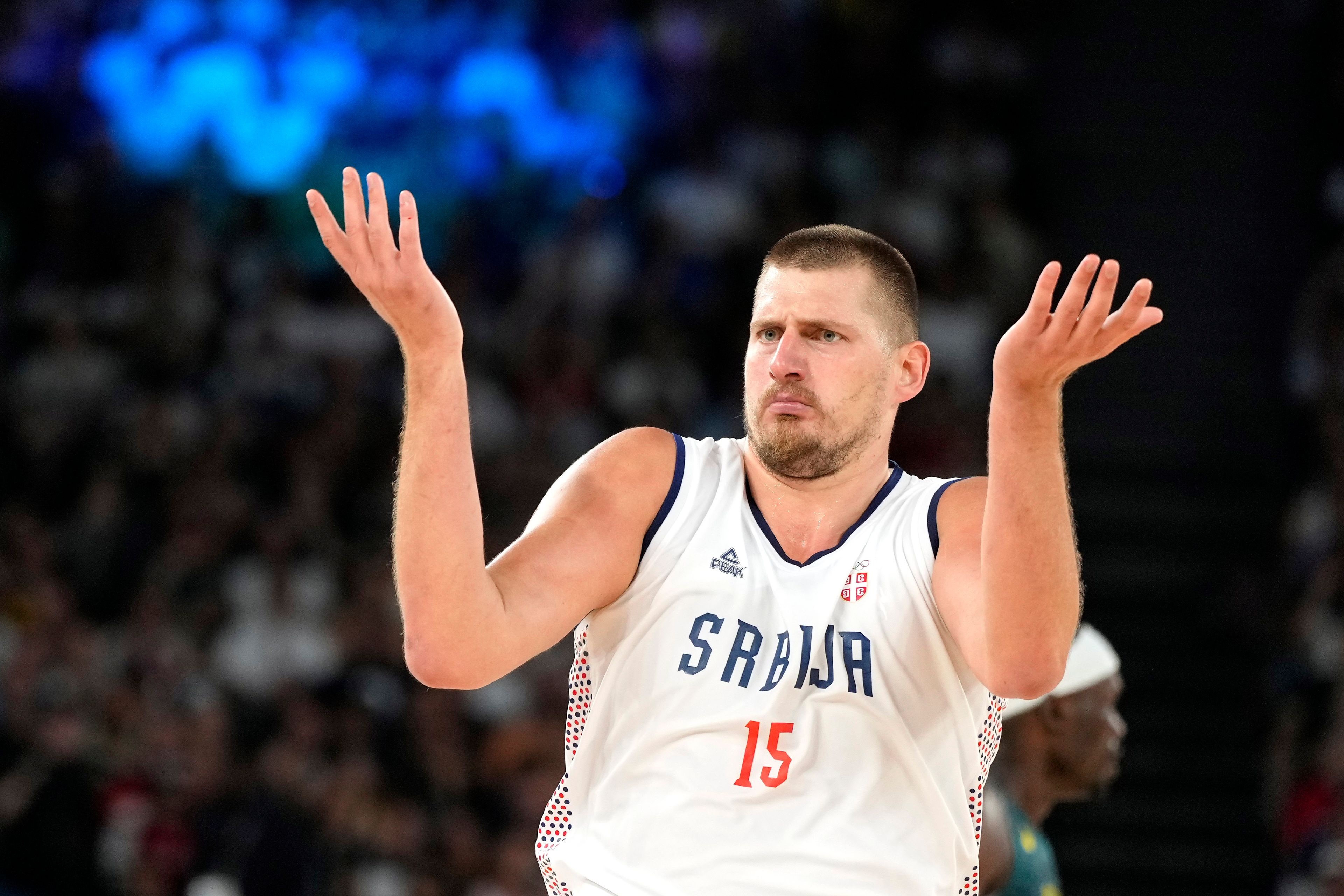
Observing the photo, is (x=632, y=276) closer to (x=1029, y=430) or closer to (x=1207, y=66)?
(x=1207, y=66)

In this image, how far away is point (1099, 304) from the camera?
10.4 feet

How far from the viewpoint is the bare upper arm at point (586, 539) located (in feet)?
11.9

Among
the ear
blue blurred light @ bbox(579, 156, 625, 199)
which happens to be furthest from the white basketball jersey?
blue blurred light @ bbox(579, 156, 625, 199)

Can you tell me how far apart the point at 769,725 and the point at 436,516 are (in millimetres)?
917

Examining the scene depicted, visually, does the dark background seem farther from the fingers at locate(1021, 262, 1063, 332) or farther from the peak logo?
the fingers at locate(1021, 262, 1063, 332)

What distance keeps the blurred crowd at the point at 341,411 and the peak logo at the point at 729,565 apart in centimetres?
523

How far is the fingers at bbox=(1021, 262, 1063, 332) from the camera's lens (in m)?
3.15

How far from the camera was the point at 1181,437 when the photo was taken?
482 inches

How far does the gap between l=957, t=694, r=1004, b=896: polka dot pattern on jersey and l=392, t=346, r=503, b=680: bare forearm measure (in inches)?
52.1

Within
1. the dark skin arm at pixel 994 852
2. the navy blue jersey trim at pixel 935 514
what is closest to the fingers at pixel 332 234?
the navy blue jersey trim at pixel 935 514

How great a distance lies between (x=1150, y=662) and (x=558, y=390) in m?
4.65

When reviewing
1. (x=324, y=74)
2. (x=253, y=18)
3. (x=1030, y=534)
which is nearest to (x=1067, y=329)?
(x=1030, y=534)

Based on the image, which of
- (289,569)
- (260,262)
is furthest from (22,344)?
(289,569)

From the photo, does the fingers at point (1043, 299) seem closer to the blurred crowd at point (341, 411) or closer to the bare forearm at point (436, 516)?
the bare forearm at point (436, 516)
